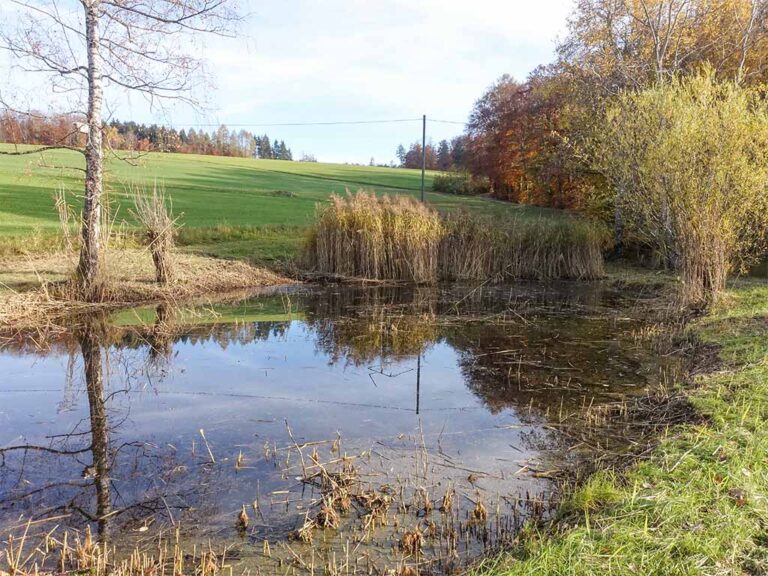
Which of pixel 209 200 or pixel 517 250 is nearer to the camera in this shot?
pixel 517 250

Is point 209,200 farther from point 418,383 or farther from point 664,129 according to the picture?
point 418,383

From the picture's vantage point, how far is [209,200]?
31828mm

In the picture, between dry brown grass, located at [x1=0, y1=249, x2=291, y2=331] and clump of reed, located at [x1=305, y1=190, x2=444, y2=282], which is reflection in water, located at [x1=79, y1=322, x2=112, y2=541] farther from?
clump of reed, located at [x1=305, y1=190, x2=444, y2=282]

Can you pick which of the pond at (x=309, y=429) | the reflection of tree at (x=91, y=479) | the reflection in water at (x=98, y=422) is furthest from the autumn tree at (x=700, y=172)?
the reflection in water at (x=98, y=422)

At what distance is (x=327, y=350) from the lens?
9.78 meters

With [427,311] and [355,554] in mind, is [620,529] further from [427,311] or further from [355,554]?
[427,311]

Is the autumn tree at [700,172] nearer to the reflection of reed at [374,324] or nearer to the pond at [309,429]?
the pond at [309,429]

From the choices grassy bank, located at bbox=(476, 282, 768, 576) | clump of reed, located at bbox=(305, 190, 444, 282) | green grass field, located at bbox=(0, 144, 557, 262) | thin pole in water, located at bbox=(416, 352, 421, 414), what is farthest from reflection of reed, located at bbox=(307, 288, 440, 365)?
grassy bank, located at bbox=(476, 282, 768, 576)

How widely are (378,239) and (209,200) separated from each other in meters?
17.8

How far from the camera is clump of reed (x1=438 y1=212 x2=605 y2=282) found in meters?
17.5

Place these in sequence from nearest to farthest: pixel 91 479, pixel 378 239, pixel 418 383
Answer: pixel 91 479 < pixel 418 383 < pixel 378 239

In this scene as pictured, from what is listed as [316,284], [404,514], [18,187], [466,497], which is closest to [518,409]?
[466,497]

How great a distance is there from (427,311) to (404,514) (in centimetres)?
864

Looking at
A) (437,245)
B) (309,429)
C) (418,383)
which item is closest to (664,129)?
(437,245)
